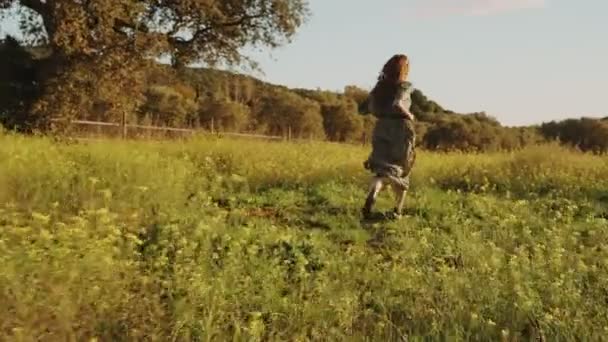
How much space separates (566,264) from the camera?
561 cm

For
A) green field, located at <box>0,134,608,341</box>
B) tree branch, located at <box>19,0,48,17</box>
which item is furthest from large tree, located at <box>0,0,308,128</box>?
green field, located at <box>0,134,608,341</box>

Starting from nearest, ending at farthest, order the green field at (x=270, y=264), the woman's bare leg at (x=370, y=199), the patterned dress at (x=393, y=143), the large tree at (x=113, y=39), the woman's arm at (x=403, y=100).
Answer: the green field at (x=270, y=264) → the woman's bare leg at (x=370, y=199) → the woman's arm at (x=403, y=100) → the patterned dress at (x=393, y=143) → the large tree at (x=113, y=39)

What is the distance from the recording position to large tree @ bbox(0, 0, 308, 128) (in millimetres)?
17453

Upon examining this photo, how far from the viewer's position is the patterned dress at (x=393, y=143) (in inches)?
367

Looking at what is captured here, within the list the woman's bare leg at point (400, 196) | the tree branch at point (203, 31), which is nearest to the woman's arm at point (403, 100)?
the woman's bare leg at point (400, 196)

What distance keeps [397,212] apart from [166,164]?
3883 millimetres

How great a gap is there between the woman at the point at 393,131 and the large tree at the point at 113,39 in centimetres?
1001

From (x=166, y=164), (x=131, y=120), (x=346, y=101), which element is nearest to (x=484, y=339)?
(x=166, y=164)

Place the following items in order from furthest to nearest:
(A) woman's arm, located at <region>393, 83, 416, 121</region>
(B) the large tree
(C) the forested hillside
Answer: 1. (C) the forested hillside
2. (B) the large tree
3. (A) woman's arm, located at <region>393, 83, 416, 121</region>

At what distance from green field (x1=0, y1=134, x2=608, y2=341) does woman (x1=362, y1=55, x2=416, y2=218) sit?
49 cm

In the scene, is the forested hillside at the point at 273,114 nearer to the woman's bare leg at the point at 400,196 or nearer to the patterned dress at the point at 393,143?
the patterned dress at the point at 393,143

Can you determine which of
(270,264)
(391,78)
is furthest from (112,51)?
(270,264)

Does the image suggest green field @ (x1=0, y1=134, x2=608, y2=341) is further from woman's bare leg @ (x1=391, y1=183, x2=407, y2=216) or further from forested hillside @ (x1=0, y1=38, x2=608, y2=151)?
forested hillside @ (x1=0, y1=38, x2=608, y2=151)

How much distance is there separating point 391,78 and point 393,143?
82 centimetres
